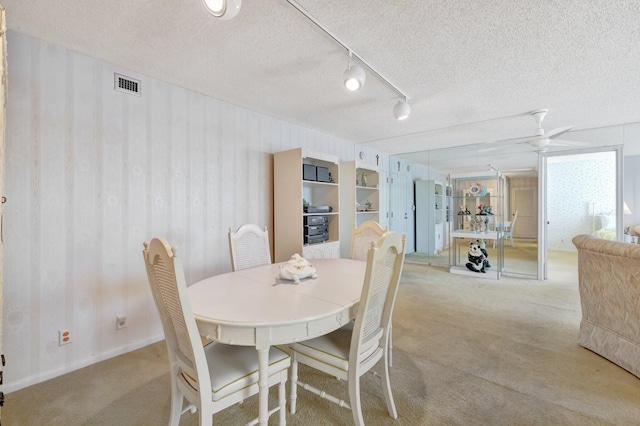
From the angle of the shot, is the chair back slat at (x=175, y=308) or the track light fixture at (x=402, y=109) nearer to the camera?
the chair back slat at (x=175, y=308)

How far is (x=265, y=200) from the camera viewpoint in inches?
140

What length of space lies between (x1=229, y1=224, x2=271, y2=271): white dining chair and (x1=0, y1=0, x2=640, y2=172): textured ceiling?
137 cm

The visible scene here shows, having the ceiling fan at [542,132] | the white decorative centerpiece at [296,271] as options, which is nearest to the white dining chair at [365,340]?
the white decorative centerpiece at [296,271]

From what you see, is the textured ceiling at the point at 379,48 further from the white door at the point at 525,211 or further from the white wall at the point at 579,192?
the white door at the point at 525,211

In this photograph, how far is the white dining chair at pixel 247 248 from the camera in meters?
2.34

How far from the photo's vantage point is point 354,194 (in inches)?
168

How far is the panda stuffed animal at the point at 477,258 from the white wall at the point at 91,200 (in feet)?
13.9

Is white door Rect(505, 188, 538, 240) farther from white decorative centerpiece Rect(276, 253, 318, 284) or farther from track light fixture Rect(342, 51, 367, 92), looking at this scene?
white decorative centerpiece Rect(276, 253, 318, 284)

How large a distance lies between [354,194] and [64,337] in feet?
11.2

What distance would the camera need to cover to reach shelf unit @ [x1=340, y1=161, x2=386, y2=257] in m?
4.28

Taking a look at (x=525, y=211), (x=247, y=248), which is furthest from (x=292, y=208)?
(x=525, y=211)

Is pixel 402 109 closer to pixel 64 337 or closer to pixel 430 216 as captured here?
pixel 64 337

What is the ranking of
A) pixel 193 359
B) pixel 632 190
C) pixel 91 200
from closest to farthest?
pixel 193 359
pixel 91 200
pixel 632 190

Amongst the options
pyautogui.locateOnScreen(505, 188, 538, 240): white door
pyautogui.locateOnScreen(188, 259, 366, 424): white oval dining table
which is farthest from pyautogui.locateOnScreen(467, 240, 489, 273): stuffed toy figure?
pyautogui.locateOnScreen(188, 259, 366, 424): white oval dining table
